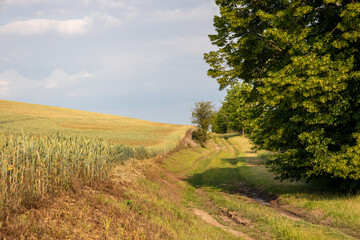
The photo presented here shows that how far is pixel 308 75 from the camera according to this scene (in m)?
11.5

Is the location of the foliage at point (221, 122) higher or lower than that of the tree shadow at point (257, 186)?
higher

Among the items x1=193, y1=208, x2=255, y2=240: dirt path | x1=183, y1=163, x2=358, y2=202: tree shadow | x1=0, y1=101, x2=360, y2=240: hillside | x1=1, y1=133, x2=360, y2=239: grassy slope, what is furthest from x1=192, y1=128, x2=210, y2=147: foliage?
x1=193, y1=208, x2=255, y2=240: dirt path

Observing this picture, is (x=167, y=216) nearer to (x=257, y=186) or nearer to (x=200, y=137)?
(x=257, y=186)

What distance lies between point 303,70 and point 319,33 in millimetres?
3956

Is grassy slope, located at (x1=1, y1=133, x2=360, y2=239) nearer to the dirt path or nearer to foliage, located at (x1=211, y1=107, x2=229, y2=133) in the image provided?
the dirt path

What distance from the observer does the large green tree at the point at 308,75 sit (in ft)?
37.1

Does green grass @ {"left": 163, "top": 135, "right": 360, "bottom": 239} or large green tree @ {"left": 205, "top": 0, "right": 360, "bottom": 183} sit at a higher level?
large green tree @ {"left": 205, "top": 0, "right": 360, "bottom": 183}

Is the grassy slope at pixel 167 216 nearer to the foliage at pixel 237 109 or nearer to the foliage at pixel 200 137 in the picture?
the foliage at pixel 237 109

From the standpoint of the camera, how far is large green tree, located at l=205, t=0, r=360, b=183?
37.1ft

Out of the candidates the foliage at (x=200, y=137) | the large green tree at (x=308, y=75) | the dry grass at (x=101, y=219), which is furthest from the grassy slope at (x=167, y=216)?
the foliage at (x=200, y=137)

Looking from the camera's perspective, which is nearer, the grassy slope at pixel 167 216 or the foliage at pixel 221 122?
the grassy slope at pixel 167 216

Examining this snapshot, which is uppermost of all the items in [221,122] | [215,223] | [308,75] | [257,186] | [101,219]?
[308,75]

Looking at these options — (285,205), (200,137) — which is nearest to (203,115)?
(200,137)

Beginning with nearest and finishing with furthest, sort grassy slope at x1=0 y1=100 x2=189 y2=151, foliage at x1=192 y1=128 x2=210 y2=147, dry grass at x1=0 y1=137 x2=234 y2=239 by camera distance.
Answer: dry grass at x1=0 y1=137 x2=234 y2=239 < grassy slope at x1=0 y1=100 x2=189 y2=151 < foliage at x1=192 y1=128 x2=210 y2=147
